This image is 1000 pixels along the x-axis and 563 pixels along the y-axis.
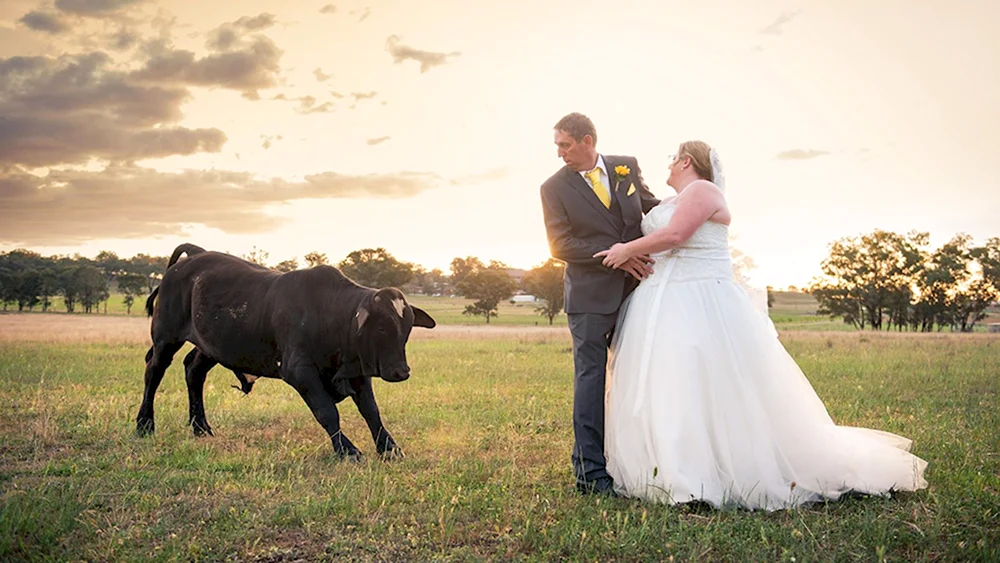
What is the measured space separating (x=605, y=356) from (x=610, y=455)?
0.83 m

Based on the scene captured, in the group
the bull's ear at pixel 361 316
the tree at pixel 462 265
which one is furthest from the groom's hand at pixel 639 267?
the tree at pixel 462 265

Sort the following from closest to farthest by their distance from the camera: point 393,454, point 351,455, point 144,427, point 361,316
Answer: point 361,316 → point 351,455 → point 393,454 → point 144,427

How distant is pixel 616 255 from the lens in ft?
19.8

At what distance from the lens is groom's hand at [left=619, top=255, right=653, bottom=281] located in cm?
618

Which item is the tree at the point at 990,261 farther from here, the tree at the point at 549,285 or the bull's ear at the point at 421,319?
the bull's ear at the point at 421,319

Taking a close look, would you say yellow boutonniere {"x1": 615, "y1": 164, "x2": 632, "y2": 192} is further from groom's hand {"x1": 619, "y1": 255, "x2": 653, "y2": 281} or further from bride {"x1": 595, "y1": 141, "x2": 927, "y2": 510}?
groom's hand {"x1": 619, "y1": 255, "x2": 653, "y2": 281}

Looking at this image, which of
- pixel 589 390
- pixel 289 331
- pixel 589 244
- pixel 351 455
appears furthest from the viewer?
pixel 289 331

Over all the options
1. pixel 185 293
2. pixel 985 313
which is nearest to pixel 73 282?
pixel 185 293

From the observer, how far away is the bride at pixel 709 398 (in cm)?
550

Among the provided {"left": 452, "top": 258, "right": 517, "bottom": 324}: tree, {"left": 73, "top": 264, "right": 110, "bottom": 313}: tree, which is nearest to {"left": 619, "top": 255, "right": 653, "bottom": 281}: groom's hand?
{"left": 452, "top": 258, "right": 517, "bottom": 324}: tree

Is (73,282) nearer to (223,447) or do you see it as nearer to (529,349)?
(529,349)

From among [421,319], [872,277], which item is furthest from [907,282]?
[421,319]

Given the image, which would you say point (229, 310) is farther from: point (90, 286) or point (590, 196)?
point (90, 286)

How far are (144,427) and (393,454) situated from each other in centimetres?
341
